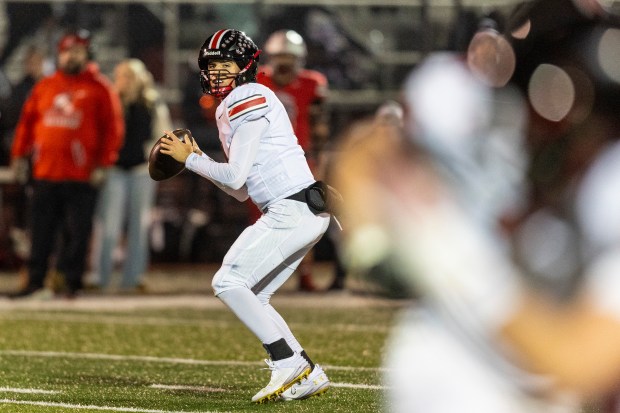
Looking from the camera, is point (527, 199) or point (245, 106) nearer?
point (527, 199)

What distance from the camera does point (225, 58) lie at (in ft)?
21.4

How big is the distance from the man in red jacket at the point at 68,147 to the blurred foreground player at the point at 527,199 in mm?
9176

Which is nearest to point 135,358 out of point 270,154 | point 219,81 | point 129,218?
point 270,154

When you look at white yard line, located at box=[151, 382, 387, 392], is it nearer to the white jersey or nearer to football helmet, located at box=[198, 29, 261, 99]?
the white jersey

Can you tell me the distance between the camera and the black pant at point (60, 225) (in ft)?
39.6

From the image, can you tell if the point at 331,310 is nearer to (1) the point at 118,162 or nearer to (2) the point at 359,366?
(1) the point at 118,162

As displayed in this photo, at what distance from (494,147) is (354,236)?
359mm

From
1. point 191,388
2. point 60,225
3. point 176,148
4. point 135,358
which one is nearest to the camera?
point 176,148

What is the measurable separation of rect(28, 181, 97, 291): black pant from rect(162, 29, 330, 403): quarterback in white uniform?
225 inches

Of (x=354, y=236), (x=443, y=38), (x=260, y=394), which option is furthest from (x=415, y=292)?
(x=443, y=38)

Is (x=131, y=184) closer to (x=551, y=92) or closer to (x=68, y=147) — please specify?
(x=68, y=147)

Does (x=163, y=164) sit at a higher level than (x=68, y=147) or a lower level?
higher

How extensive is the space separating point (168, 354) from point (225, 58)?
2.61m

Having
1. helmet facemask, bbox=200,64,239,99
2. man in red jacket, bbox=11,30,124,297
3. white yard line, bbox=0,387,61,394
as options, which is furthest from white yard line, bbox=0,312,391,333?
helmet facemask, bbox=200,64,239,99
